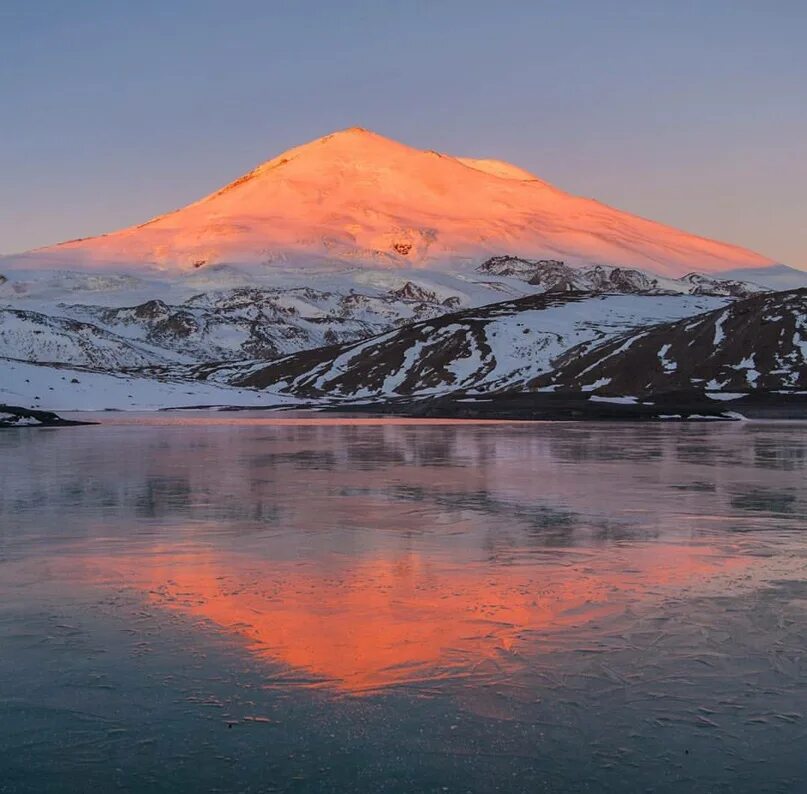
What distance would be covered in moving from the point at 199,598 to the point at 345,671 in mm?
3081

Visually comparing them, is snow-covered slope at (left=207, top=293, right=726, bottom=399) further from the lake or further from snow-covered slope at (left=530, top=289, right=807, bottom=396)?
the lake

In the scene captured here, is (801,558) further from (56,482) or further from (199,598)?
(56,482)

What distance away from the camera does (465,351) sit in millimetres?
154000

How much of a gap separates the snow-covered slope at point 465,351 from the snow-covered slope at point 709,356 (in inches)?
428

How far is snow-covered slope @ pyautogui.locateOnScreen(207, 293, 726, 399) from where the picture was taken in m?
143

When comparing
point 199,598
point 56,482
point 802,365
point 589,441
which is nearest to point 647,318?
point 802,365

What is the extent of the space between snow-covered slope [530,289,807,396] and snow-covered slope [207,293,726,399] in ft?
35.7

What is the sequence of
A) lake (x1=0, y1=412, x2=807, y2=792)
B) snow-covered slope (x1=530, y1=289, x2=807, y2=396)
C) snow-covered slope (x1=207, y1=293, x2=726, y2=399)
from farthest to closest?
snow-covered slope (x1=207, y1=293, x2=726, y2=399)
snow-covered slope (x1=530, y1=289, x2=807, y2=396)
lake (x1=0, y1=412, x2=807, y2=792)

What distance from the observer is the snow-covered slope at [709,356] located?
111 m

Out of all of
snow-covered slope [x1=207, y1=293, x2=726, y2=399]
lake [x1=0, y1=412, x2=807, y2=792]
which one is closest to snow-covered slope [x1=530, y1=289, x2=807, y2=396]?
snow-covered slope [x1=207, y1=293, x2=726, y2=399]

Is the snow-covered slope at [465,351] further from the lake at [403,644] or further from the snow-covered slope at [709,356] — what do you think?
the lake at [403,644]

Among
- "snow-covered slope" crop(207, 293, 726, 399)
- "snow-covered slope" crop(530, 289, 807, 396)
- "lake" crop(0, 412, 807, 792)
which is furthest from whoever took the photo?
"snow-covered slope" crop(207, 293, 726, 399)

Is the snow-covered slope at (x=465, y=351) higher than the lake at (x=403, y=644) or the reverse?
higher

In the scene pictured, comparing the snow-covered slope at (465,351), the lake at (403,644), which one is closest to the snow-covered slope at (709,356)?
the snow-covered slope at (465,351)
